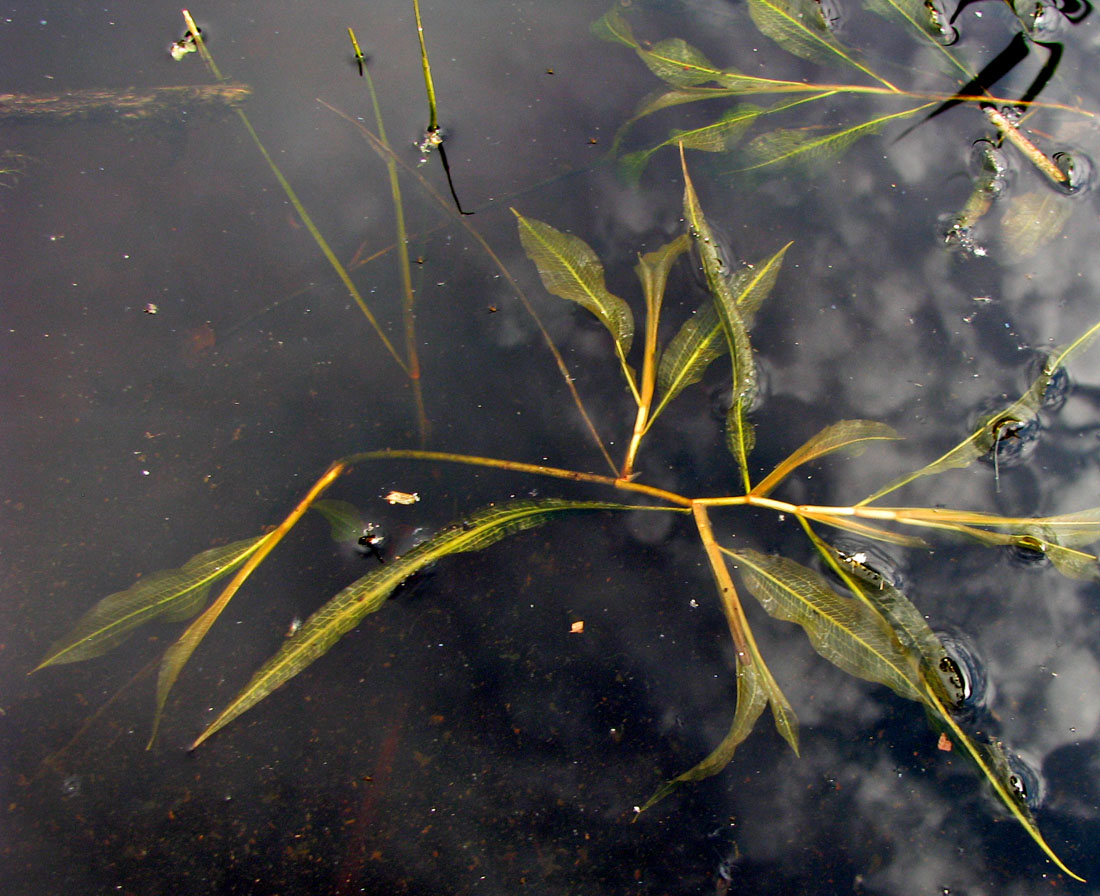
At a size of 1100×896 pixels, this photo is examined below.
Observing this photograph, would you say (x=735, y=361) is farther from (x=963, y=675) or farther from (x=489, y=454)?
(x=963, y=675)

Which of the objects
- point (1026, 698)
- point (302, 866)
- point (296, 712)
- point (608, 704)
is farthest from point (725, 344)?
point (302, 866)

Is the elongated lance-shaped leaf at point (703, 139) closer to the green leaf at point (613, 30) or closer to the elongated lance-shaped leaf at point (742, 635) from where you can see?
the green leaf at point (613, 30)

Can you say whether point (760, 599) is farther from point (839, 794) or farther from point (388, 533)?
point (388, 533)

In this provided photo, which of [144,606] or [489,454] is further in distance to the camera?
[489,454]

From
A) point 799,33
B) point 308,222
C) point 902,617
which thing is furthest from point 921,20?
point 308,222

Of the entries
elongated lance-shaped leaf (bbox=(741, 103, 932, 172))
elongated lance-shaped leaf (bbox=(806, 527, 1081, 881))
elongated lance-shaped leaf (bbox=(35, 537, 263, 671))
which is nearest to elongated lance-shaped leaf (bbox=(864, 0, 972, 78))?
elongated lance-shaped leaf (bbox=(741, 103, 932, 172))

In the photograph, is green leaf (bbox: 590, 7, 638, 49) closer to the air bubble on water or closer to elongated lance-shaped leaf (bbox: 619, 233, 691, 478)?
elongated lance-shaped leaf (bbox: 619, 233, 691, 478)

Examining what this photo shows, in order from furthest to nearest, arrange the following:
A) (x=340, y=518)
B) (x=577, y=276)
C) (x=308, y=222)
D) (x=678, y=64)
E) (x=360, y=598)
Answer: (x=678, y=64) < (x=308, y=222) < (x=577, y=276) < (x=340, y=518) < (x=360, y=598)

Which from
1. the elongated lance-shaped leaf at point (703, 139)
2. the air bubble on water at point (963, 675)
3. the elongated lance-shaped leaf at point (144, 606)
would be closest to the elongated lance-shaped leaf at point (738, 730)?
the air bubble on water at point (963, 675)
